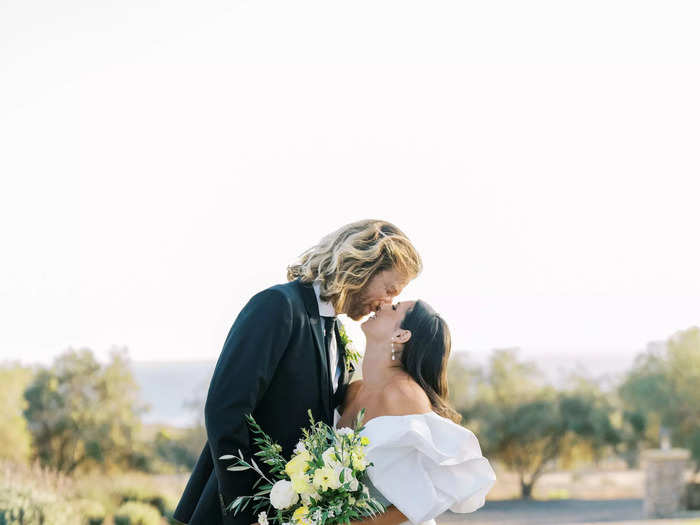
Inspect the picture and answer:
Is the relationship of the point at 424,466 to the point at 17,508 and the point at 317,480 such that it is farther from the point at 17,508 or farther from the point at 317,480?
the point at 17,508

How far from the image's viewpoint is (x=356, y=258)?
321 cm

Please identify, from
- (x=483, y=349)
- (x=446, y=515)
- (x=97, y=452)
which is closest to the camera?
(x=97, y=452)

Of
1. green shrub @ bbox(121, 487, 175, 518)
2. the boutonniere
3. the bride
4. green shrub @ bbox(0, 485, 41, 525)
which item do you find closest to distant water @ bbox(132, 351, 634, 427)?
green shrub @ bbox(121, 487, 175, 518)

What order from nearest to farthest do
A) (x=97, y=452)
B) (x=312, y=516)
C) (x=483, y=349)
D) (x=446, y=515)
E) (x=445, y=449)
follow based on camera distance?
(x=312, y=516), (x=445, y=449), (x=97, y=452), (x=446, y=515), (x=483, y=349)

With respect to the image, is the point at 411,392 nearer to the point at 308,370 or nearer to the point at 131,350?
the point at 308,370

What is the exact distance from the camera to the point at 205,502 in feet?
10.6

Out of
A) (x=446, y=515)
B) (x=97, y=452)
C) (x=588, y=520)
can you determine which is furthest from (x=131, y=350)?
(x=588, y=520)

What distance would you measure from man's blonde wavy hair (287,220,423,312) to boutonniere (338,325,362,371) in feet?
0.87

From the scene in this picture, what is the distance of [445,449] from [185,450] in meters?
11.2

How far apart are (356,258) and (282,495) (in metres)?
0.89

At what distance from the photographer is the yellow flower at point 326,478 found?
2.86m

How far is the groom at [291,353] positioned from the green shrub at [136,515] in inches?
341

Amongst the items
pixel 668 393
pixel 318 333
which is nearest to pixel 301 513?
pixel 318 333

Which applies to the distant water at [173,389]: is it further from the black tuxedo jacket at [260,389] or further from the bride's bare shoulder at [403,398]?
the bride's bare shoulder at [403,398]
